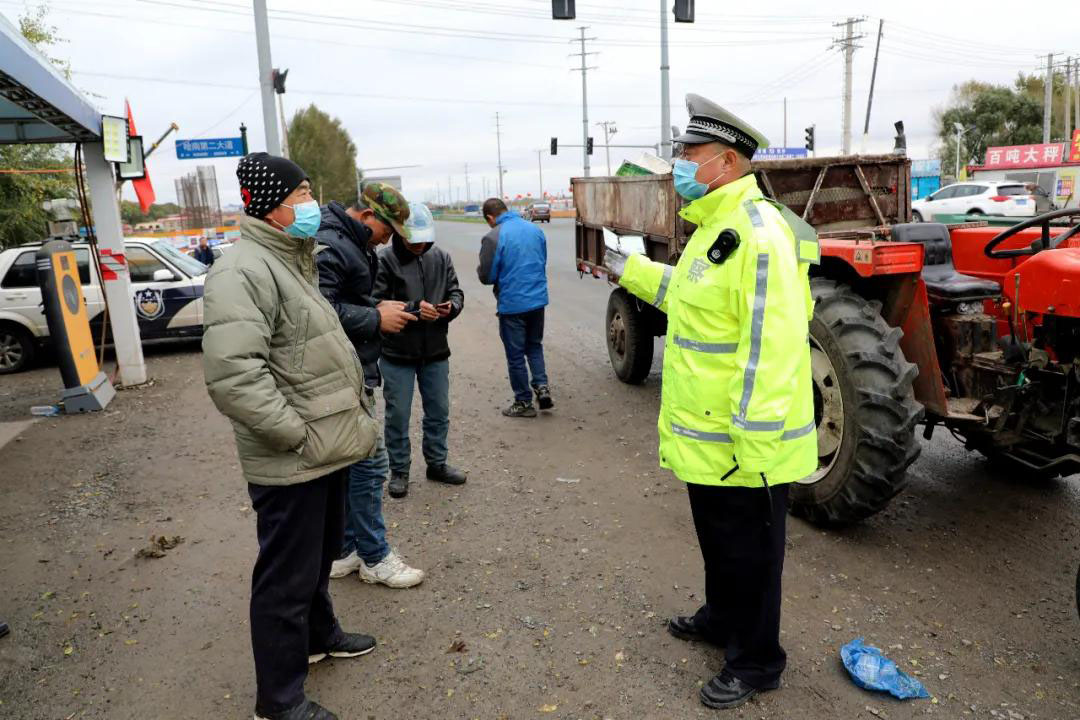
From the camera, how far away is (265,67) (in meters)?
13.5

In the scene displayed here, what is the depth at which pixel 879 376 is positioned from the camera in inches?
154

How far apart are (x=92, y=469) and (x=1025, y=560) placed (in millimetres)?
6205

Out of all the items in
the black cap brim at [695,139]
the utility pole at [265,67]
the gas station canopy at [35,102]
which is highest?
the utility pole at [265,67]

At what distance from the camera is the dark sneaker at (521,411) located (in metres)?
6.89

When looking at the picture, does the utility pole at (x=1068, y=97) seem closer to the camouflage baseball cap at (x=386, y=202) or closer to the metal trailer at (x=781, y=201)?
the metal trailer at (x=781, y=201)

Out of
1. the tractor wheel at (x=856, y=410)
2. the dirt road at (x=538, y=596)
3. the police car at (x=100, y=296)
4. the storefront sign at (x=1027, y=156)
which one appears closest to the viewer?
the dirt road at (x=538, y=596)

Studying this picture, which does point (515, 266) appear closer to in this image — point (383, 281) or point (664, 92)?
point (383, 281)

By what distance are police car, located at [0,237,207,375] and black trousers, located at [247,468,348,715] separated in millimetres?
8506

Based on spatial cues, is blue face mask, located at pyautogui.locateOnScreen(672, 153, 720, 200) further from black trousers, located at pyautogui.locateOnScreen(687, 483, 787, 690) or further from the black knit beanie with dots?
the black knit beanie with dots

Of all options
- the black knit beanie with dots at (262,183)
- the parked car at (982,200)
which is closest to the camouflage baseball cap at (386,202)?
the black knit beanie with dots at (262,183)

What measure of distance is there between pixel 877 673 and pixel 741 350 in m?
1.41

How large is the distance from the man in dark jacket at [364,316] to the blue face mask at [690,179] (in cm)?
166

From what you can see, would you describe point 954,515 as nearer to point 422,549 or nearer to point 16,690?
point 422,549

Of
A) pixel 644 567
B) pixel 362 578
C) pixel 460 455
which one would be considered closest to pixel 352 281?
pixel 362 578
